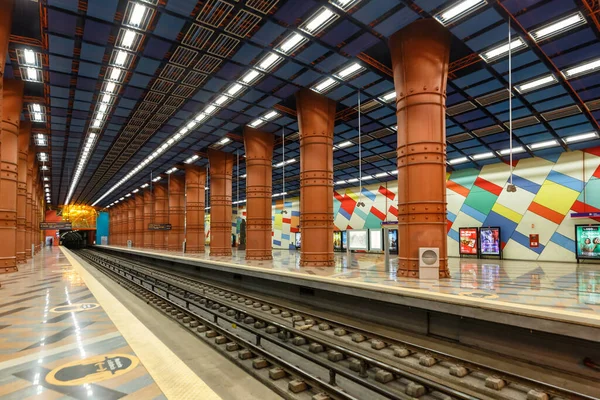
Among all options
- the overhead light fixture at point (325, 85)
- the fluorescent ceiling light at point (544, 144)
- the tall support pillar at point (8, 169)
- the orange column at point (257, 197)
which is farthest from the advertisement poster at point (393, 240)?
the tall support pillar at point (8, 169)

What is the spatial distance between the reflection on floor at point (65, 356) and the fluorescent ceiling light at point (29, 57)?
8769mm

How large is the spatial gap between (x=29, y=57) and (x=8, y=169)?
5.26 m

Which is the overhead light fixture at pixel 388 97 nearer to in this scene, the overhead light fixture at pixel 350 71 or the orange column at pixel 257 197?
the overhead light fixture at pixel 350 71

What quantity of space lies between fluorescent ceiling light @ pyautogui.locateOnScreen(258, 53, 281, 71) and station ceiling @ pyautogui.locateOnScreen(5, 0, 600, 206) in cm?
7

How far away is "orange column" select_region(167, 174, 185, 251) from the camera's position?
118 feet

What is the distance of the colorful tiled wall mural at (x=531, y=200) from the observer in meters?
19.8

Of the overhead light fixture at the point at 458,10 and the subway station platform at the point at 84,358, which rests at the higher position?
the overhead light fixture at the point at 458,10

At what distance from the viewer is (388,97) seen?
1600cm

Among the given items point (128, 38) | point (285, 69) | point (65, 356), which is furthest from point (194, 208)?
point (65, 356)

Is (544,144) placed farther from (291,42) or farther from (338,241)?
(338,241)

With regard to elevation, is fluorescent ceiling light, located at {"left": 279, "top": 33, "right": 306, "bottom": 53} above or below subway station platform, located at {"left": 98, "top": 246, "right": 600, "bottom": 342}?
above

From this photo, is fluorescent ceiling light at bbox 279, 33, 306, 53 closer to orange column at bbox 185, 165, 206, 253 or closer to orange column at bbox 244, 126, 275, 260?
orange column at bbox 244, 126, 275, 260

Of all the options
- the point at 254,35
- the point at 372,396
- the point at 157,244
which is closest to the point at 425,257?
the point at 372,396

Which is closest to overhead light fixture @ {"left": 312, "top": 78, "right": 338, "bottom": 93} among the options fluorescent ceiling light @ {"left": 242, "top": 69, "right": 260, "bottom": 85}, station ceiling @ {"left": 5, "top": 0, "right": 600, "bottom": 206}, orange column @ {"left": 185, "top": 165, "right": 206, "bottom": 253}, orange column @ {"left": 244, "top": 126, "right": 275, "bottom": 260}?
station ceiling @ {"left": 5, "top": 0, "right": 600, "bottom": 206}
